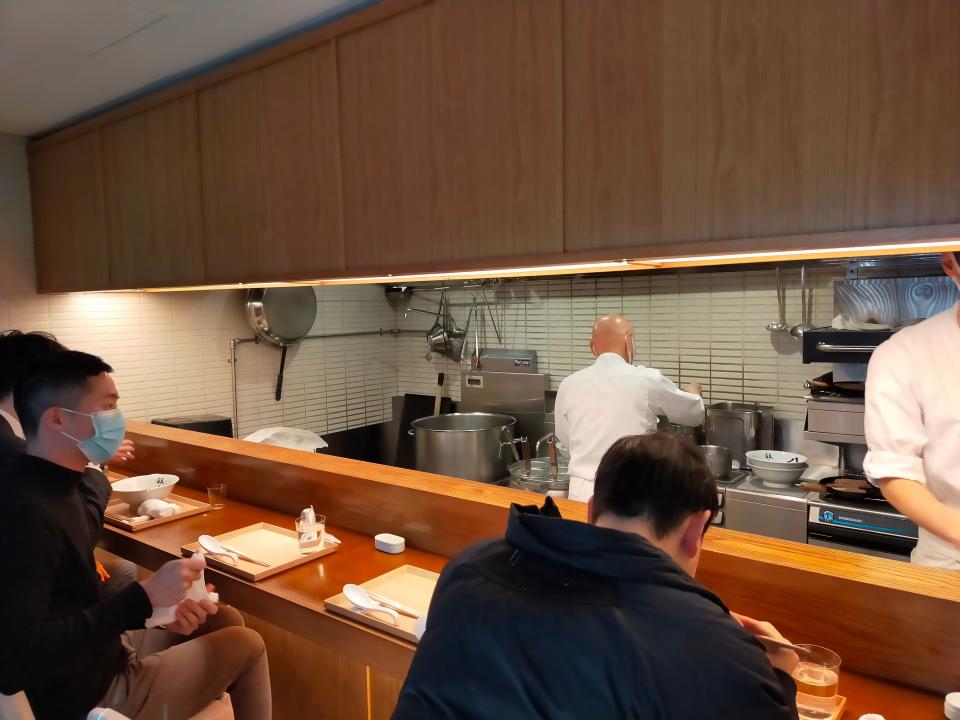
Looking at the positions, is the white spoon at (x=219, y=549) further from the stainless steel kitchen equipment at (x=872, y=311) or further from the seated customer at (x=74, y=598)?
the stainless steel kitchen equipment at (x=872, y=311)

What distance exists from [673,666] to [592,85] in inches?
55.9

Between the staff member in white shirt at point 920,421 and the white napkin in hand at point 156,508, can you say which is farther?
the white napkin in hand at point 156,508

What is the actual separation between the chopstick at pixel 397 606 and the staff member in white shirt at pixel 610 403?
1749 mm

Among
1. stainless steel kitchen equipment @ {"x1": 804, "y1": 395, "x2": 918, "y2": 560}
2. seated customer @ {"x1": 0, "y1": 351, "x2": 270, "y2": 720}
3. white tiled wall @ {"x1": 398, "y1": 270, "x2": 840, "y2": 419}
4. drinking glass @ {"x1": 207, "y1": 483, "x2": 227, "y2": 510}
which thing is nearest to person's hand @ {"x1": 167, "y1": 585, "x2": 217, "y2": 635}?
seated customer @ {"x1": 0, "y1": 351, "x2": 270, "y2": 720}

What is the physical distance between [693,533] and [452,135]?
1396mm

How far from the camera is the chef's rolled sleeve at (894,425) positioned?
1.81 m

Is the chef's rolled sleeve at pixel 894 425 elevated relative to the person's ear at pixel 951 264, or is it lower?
lower

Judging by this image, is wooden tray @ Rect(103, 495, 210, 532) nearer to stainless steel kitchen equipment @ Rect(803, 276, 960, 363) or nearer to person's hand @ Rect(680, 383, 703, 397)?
person's hand @ Rect(680, 383, 703, 397)

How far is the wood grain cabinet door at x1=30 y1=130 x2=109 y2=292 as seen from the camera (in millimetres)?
3463

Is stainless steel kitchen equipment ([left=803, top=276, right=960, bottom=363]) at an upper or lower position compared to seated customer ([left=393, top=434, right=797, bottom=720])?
upper

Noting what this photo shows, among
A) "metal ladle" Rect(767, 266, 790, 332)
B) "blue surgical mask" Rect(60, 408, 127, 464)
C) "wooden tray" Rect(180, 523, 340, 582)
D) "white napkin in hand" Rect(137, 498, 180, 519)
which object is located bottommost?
"wooden tray" Rect(180, 523, 340, 582)

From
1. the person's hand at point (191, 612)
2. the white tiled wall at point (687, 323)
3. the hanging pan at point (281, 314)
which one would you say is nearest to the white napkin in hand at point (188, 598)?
the person's hand at point (191, 612)

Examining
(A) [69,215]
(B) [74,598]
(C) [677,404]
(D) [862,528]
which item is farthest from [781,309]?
(A) [69,215]

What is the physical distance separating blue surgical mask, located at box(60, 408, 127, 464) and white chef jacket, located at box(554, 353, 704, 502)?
84.0 inches
